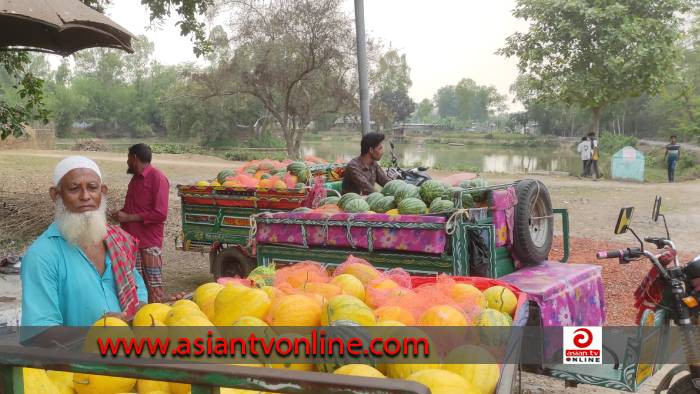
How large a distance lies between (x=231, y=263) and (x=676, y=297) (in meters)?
5.18

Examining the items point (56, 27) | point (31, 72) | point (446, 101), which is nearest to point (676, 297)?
point (56, 27)

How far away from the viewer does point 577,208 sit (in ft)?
46.8

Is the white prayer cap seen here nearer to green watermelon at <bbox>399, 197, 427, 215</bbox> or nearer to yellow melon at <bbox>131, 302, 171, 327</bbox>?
yellow melon at <bbox>131, 302, 171, 327</bbox>

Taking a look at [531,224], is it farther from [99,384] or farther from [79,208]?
[99,384]

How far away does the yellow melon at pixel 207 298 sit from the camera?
2.36 m

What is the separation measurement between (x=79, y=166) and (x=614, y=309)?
19.3 ft

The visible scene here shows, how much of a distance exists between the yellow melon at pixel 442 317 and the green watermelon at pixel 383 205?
3433mm

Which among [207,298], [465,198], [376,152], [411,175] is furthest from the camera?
[411,175]

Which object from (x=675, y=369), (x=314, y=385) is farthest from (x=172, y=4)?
(x=314, y=385)

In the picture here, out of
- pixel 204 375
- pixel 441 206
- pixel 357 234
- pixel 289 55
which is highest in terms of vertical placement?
pixel 289 55

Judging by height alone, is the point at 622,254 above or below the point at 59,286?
below

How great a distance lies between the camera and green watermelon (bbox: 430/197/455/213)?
5.20 m

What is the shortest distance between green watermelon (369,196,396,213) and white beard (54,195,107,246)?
320 centimetres

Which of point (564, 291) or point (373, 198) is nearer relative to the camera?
point (564, 291)
